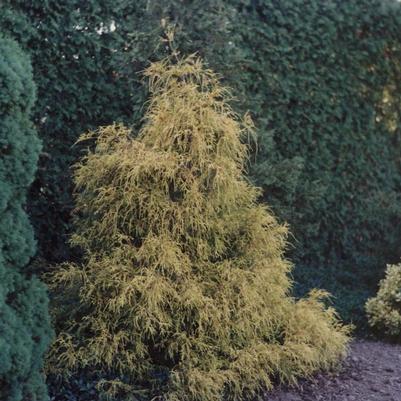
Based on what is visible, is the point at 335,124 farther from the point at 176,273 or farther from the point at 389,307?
the point at 176,273

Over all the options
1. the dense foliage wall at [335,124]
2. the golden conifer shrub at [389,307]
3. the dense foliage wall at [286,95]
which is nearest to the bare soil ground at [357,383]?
the golden conifer shrub at [389,307]

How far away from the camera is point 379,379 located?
4.74 metres

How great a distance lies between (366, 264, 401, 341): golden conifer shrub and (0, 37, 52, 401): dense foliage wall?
321cm

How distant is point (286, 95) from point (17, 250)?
402cm

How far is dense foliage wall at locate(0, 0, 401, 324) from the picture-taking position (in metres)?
5.27

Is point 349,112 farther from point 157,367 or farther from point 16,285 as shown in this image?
point 16,285

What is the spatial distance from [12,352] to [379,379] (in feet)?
8.48

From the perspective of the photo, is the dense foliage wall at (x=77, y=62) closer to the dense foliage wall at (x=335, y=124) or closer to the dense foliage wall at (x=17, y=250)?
the dense foliage wall at (x=335, y=124)

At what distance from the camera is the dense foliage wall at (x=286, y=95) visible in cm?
527

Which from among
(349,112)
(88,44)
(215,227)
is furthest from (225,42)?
(349,112)

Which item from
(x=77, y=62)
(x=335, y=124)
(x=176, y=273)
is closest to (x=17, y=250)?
(x=176, y=273)

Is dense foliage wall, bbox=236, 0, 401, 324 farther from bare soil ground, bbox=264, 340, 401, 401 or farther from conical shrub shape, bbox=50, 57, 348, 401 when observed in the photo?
conical shrub shape, bbox=50, 57, 348, 401

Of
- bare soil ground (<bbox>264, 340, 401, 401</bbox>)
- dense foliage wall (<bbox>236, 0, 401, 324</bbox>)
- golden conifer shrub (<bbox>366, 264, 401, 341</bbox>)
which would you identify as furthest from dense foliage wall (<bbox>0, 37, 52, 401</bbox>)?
golden conifer shrub (<bbox>366, 264, 401, 341</bbox>)

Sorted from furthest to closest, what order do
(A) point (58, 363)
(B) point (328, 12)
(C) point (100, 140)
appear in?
(B) point (328, 12), (C) point (100, 140), (A) point (58, 363)
